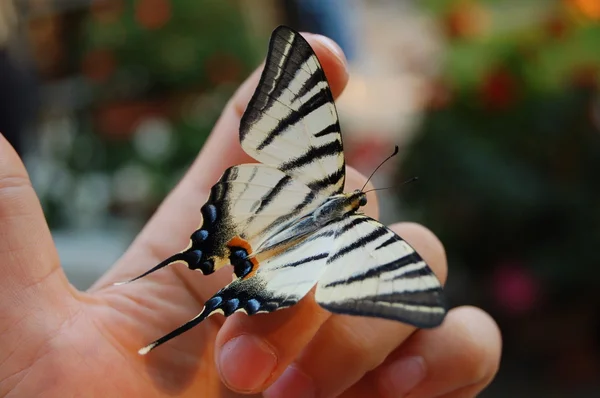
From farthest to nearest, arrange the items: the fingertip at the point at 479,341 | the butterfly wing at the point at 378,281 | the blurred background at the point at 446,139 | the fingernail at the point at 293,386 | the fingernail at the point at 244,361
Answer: the blurred background at the point at 446,139 < the fingertip at the point at 479,341 < the fingernail at the point at 293,386 < the fingernail at the point at 244,361 < the butterfly wing at the point at 378,281

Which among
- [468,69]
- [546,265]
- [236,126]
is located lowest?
[546,265]

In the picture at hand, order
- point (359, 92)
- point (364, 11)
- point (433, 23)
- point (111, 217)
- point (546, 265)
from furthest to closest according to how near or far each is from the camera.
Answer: point (364, 11)
point (359, 92)
point (111, 217)
point (433, 23)
point (546, 265)

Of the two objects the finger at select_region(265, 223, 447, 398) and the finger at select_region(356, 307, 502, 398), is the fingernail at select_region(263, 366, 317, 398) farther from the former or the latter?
the finger at select_region(356, 307, 502, 398)

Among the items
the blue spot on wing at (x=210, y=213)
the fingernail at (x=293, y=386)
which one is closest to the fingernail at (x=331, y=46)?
the blue spot on wing at (x=210, y=213)

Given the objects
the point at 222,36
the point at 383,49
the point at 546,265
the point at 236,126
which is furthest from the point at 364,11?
the point at 236,126

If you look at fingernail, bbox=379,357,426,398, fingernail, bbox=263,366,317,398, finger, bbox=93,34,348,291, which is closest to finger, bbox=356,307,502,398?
fingernail, bbox=379,357,426,398

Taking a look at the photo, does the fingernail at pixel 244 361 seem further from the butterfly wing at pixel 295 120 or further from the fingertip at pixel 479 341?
the fingertip at pixel 479 341

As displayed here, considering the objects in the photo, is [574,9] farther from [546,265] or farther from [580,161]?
[546,265]
